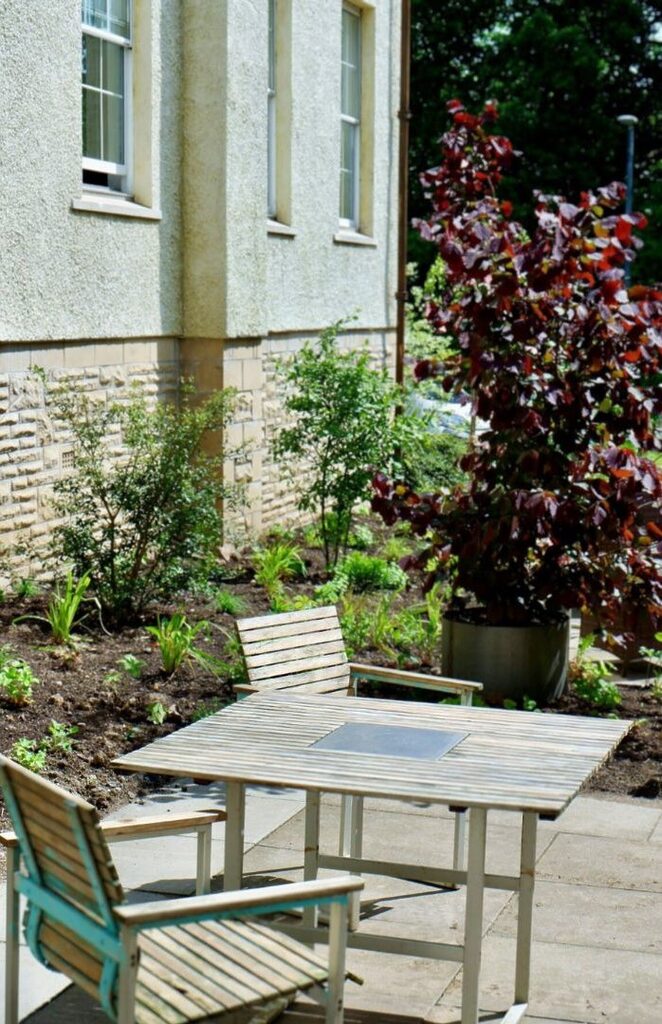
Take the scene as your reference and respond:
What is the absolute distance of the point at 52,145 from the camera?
34.1ft

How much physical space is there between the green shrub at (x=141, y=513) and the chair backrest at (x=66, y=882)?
19.1ft

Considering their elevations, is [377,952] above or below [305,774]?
below

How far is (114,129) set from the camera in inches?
464

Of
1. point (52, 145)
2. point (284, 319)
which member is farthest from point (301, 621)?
point (284, 319)

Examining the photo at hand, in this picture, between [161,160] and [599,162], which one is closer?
[161,160]

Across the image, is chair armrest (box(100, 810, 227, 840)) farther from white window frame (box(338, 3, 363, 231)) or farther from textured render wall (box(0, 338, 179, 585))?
white window frame (box(338, 3, 363, 231))

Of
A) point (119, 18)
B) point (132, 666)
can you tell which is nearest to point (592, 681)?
point (132, 666)

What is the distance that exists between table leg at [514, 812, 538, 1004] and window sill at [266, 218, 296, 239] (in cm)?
991

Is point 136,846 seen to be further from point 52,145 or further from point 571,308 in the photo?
point 52,145

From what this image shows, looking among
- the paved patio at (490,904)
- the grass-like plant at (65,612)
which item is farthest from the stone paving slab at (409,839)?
the grass-like plant at (65,612)

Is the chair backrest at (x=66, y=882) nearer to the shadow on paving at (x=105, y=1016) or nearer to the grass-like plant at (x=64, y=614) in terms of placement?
the shadow on paving at (x=105, y=1016)

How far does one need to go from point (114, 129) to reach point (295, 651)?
271 inches

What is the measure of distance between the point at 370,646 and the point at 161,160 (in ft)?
16.1

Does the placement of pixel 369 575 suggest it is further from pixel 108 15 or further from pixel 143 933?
pixel 143 933
